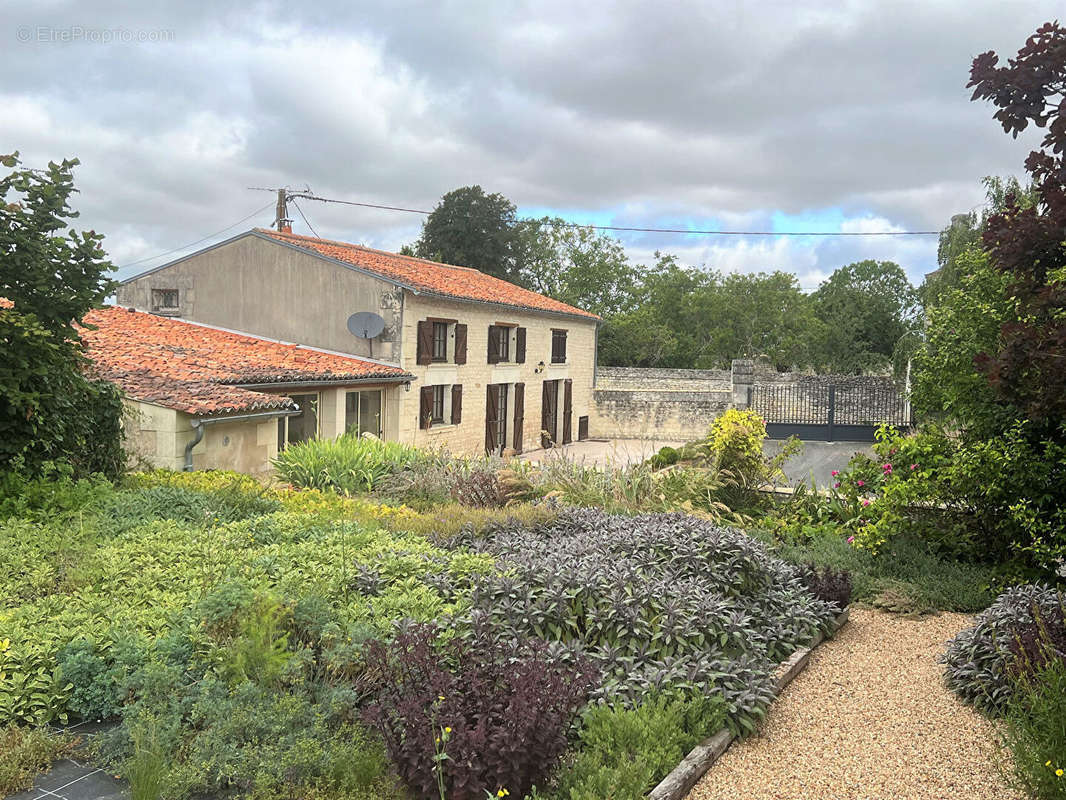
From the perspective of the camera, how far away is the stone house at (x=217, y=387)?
1168 cm

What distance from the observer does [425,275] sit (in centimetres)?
2292

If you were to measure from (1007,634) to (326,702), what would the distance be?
3838 mm

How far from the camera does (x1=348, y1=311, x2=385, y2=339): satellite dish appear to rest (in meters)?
19.5

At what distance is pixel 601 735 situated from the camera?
3.76m

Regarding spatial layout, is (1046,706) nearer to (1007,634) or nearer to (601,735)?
(1007,634)

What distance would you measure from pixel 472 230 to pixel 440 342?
2181 cm

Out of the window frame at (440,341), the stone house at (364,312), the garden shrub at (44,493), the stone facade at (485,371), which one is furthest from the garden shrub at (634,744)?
the window frame at (440,341)

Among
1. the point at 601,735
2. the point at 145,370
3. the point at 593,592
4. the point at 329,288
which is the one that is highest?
the point at 329,288

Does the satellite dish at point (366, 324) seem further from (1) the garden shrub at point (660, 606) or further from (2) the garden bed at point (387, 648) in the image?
(1) the garden shrub at point (660, 606)

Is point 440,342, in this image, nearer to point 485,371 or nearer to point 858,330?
point 485,371

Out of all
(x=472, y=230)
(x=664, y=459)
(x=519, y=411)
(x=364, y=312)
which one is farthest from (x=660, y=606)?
(x=472, y=230)

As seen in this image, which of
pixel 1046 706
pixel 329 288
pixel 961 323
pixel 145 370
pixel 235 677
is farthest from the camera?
pixel 329 288

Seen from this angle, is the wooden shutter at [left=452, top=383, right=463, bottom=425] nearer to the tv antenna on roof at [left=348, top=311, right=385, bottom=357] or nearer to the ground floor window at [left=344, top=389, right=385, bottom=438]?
the ground floor window at [left=344, top=389, right=385, bottom=438]

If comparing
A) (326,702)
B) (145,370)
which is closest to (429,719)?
(326,702)
